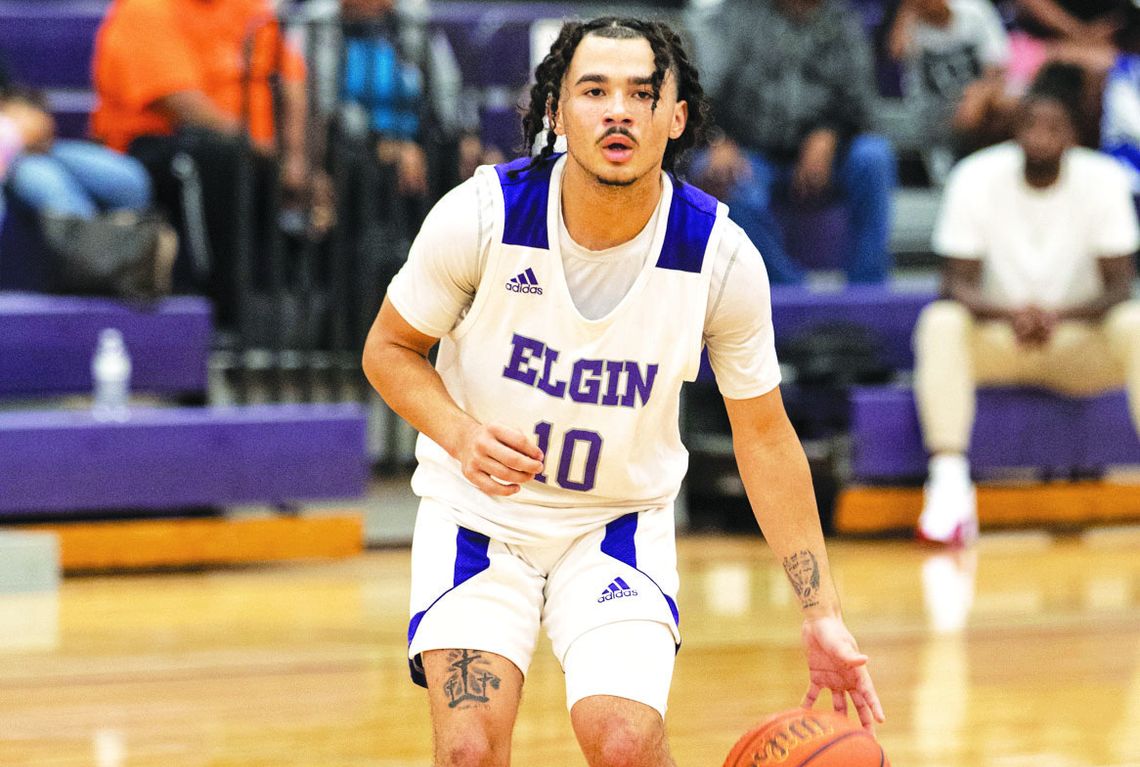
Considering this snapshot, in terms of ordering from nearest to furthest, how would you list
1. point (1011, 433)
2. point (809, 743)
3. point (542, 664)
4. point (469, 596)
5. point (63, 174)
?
1. point (809, 743)
2. point (469, 596)
3. point (542, 664)
4. point (63, 174)
5. point (1011, 433)

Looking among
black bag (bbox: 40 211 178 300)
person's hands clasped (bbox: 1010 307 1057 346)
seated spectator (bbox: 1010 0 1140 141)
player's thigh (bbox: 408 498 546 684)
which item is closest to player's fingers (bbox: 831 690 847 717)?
player's thigh (bbox: 408 498 546 684)

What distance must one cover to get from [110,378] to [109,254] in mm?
445

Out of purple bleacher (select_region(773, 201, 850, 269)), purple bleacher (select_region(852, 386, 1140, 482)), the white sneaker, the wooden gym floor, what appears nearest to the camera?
the wooden gym floor

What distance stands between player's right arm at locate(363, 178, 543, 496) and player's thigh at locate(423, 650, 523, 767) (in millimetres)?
339

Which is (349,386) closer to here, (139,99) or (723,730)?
(139,99)

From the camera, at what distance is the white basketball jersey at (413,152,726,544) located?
280 centimetres

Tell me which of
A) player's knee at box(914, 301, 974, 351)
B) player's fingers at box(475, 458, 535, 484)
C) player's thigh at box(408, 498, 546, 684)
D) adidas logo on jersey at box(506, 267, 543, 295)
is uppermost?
adidas logo on jersey at box(506, 267, 543, 295)

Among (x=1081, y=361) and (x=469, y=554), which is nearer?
(x=469, y=554)

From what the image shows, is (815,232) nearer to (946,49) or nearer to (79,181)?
(946,49)

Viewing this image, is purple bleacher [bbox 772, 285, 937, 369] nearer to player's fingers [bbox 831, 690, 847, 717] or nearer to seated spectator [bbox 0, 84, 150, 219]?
seated spectator [bbox 0, 84, 150, 219]

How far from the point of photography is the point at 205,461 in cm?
580

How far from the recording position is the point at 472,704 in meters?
2.66

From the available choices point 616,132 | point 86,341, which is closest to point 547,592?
point 616,132

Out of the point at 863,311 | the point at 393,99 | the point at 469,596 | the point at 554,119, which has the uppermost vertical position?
the point at 554,119
